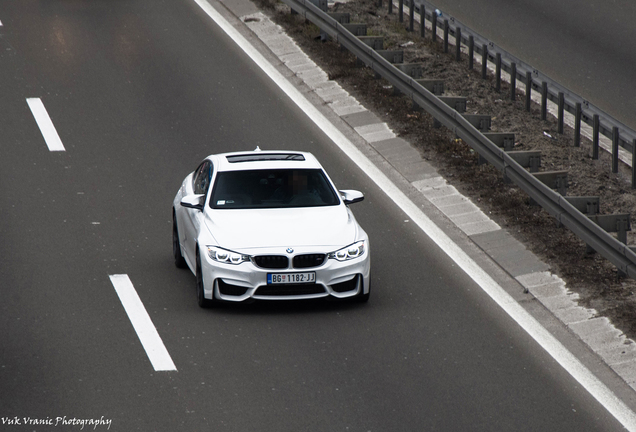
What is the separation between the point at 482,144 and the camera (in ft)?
48.8

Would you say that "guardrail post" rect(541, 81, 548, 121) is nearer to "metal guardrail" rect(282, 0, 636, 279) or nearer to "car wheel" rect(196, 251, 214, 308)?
"metal guardrail" rect(282, 0, 636, 279)

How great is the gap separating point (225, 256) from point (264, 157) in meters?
2.01

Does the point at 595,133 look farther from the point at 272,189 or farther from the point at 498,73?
the point at 272,189

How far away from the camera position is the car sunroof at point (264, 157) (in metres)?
12.4

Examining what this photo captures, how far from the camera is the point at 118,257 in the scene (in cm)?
1262

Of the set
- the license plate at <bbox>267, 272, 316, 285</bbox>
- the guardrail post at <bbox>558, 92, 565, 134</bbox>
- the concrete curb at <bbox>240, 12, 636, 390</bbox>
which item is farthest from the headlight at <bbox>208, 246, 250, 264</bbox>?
the guardrail post at <bbox>558, 92, 565, 134</bbox>

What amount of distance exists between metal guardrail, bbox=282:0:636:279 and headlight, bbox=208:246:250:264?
396cm

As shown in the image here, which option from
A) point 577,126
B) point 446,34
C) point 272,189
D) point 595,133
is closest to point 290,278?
point 272,189

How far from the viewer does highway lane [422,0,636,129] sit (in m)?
18.9

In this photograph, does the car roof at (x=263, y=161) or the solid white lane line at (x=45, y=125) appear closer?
the car roof at (x=263, y=161)

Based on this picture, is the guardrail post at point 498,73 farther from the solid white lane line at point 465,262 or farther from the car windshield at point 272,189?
the car windshield at point 272,189

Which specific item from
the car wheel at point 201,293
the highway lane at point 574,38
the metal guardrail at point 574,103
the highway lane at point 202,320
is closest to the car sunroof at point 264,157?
the highway lane at point 202,320

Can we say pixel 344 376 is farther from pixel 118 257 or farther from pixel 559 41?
pixel 559 41

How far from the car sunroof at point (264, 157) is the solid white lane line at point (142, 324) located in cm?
187
